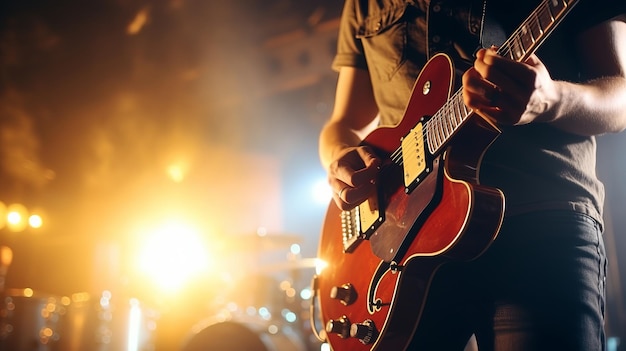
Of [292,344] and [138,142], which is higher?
[138,142]

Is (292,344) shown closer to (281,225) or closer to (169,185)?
(281,225)

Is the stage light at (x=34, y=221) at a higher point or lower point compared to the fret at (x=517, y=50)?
higher

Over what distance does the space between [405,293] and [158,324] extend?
466 centimetres

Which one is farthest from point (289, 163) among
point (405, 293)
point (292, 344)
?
Result: point (405, 293)

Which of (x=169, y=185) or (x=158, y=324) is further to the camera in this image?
(x=169, y=185)

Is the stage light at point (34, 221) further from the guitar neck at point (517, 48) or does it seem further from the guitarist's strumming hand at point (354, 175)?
the guitar neck at point (517, 48)

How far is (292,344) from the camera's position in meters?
3.92

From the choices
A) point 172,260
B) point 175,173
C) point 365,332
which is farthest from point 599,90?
point 175,173

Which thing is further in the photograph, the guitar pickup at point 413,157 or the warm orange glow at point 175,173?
the warm orange glow at point 175,173

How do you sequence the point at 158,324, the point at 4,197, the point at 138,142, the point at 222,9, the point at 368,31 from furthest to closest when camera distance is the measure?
the point at 138,142, the point at 4,197, the point at 222,9, the point at 158,324, the point at 368,31

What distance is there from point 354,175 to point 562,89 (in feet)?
1.99

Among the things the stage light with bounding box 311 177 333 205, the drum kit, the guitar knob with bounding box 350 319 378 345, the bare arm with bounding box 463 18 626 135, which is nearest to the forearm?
the bare arm with bounding box 463 18 626 135

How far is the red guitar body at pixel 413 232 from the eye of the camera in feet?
3.69

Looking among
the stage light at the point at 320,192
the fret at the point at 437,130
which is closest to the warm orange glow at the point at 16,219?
the stage light at the point at 320,192
